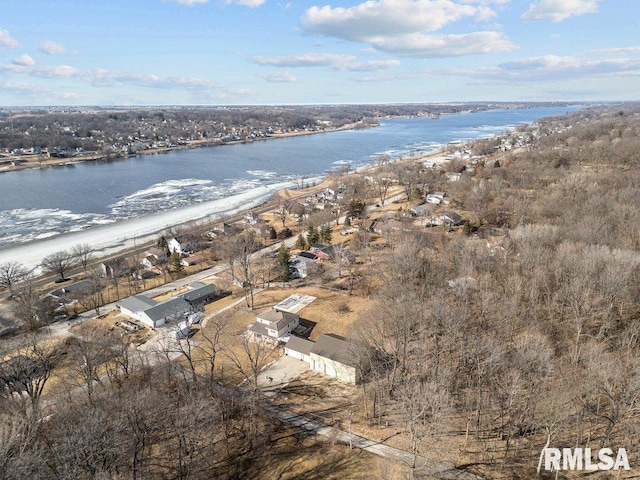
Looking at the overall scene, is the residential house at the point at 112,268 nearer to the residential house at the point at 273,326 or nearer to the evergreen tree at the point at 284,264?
the evergreen tree at the point at 284,264

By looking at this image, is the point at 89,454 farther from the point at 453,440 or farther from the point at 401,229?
the point at 401,229

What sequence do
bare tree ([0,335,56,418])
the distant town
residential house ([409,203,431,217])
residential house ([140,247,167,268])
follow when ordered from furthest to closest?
1. the distant town
2. residential house ([409,203,431,217])
3. residential house ([140,247,167,268])
4. bare tree ([0,335,56,418])

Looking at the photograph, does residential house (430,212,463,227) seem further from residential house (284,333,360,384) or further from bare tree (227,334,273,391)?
bare tree (227,334,273,391)

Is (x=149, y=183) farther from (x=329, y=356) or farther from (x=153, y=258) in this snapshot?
(x=329, y=356)

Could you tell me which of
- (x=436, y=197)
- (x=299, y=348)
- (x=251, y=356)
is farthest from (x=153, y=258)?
(x=436, y=197)

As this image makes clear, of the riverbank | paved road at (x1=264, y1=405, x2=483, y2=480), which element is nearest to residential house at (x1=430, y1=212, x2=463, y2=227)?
paved road at (x1=264, y1=405, x2=483, y2=480)

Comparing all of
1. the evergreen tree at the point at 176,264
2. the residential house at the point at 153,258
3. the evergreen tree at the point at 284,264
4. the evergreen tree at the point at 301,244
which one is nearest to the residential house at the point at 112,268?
the residential house at the point at 153,258

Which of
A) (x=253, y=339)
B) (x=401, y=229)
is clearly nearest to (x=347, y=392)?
(x=253, y=339)
